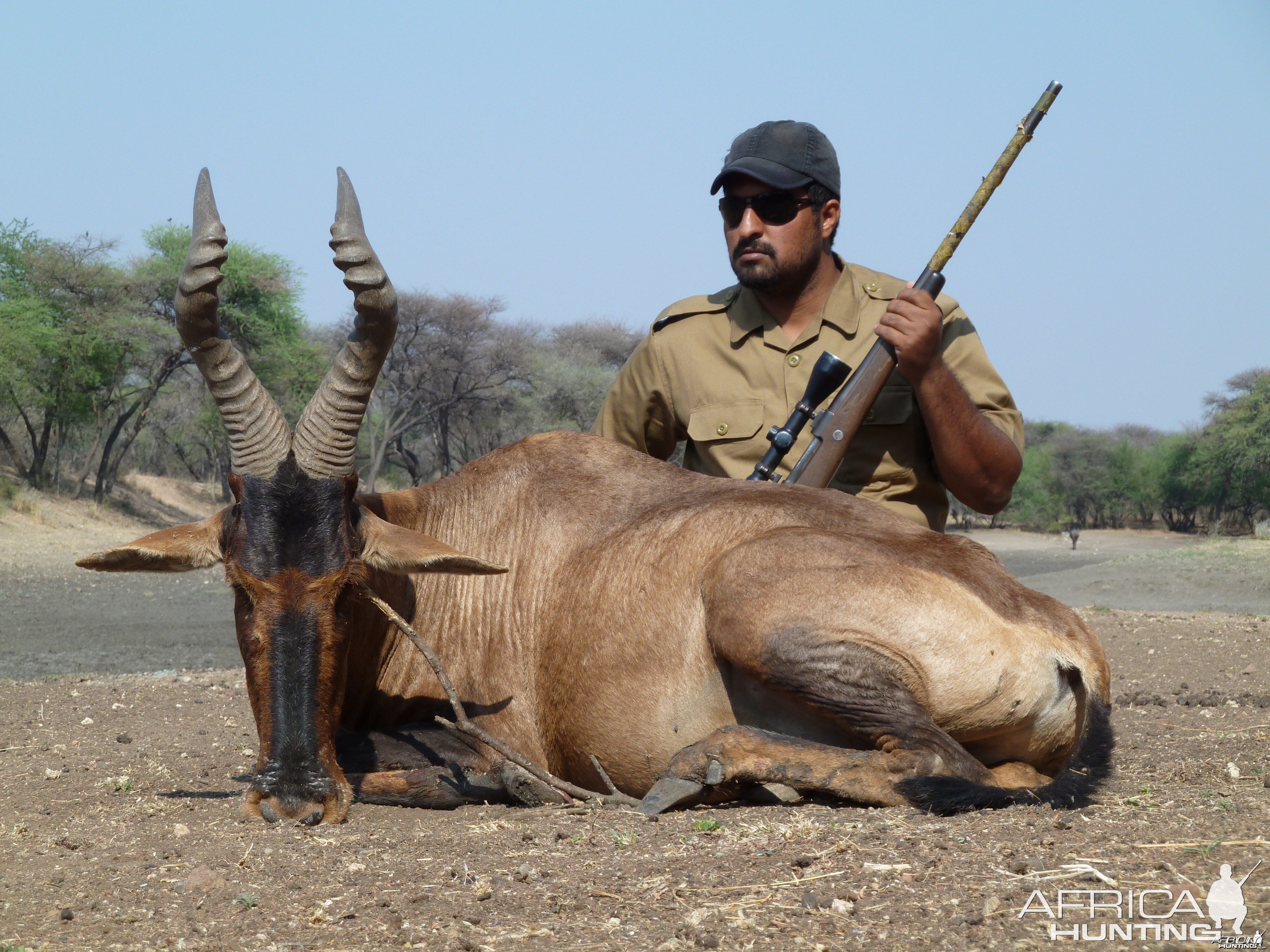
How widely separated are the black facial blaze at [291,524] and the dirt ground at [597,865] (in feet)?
2.97

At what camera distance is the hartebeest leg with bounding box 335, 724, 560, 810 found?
4.56 m

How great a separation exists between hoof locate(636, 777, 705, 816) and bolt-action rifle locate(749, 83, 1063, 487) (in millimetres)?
1667

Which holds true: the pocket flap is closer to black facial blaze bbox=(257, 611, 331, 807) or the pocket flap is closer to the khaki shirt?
the khaki shirt

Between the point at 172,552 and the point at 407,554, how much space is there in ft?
Result: 2.85

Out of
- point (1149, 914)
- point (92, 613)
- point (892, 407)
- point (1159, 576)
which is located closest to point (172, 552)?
point (892, 407)

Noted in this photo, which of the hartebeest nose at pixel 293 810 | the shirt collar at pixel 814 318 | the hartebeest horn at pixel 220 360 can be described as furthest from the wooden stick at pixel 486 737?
the shirt collar at pixel 814 318

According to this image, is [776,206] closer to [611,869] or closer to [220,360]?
[220,360]

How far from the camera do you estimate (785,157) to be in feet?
19.6

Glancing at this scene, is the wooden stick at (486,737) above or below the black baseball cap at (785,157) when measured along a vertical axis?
below

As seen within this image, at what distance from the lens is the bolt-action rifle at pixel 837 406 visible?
5453mm

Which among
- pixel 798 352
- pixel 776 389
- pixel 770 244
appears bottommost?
pixel 776 389

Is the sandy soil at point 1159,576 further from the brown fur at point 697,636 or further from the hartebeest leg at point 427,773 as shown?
the hartebeest leg at point 427,773

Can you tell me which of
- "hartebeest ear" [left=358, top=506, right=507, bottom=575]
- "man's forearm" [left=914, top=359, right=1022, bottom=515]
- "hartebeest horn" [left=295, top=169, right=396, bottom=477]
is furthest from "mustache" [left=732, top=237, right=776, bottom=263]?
"hartebeest ear" [left=358, top=506, right=507, bottom=575]

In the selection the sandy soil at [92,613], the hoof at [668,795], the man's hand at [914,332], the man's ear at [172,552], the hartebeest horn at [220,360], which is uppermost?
the man's hand at [914,332]
